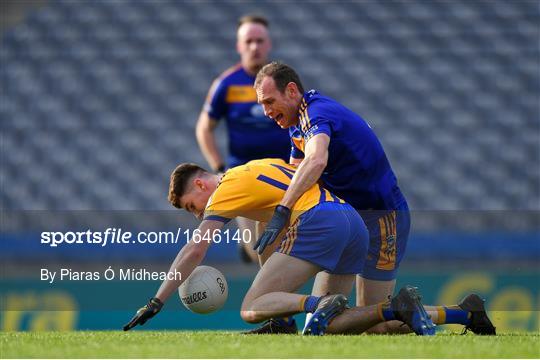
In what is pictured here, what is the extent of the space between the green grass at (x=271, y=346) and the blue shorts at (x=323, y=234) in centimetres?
47

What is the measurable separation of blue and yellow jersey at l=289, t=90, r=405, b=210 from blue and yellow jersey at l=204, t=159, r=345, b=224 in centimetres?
25

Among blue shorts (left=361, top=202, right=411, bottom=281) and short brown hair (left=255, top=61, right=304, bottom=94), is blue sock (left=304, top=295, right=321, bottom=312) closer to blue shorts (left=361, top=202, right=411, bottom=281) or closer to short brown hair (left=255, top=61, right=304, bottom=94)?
blue shorts (left=361, top=202, right=411, bottom=281)

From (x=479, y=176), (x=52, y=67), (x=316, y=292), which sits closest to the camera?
(x=316, y=292)

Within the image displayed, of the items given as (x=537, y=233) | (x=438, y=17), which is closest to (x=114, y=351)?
(x=537, y=233)

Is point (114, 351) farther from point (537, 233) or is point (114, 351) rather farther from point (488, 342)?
point (537, 233)

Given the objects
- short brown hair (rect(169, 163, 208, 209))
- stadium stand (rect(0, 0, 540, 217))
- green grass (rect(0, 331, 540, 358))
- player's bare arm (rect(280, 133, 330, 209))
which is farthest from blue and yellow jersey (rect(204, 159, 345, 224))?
stadium stand (rect(0, 0, 540, 217))

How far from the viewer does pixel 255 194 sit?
A: 5.61 m

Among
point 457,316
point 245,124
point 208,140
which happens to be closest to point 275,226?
point 457,316

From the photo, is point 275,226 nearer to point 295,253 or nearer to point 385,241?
point 295,253

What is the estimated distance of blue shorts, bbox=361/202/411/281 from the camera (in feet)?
20.0

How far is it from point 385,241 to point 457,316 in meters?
0.74

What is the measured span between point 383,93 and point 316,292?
8011mm

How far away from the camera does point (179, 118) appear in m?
13.6

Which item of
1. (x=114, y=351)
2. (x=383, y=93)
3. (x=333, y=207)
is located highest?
(x=383, y=93)
